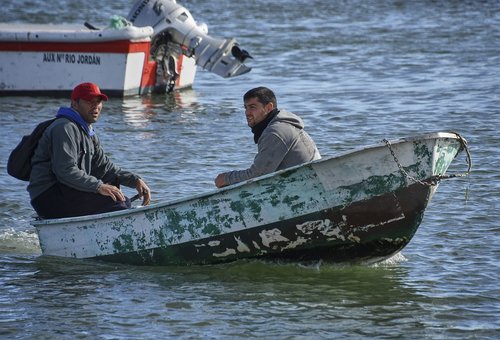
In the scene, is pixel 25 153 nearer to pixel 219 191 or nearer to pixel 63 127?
pixel 63 127

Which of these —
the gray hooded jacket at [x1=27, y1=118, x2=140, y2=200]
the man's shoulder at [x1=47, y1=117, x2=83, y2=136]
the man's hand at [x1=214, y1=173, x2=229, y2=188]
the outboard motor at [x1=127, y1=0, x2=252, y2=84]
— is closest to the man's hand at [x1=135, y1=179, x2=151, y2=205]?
the gray hooded jacket at [x1=27, y1=118, x2=140, y2=200]

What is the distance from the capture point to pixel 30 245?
10039 mm

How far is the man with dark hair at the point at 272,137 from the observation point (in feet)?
27.4

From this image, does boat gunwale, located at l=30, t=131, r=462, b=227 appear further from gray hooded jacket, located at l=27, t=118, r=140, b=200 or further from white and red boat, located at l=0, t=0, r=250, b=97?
white and red boat, located at l=0, t=0, r=250, b=97

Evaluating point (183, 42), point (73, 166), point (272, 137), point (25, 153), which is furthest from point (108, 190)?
point (183, 42)

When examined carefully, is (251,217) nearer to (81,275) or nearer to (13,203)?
(81,275)

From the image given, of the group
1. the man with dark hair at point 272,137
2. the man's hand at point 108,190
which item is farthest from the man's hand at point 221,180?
the man's hand at point 108,190

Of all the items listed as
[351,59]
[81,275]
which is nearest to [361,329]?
[81,275]

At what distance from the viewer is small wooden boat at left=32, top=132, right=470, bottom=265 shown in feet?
26.6

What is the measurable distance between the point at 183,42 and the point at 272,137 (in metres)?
9.27

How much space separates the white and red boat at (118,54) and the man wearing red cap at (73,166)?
7.69 meters

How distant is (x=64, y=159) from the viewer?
28.6 ft

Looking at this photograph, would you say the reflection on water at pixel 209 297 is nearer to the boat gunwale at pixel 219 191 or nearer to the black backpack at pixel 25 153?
the boat gunwale at pixel 219 191

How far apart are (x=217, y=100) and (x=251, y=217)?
953 centimetres
